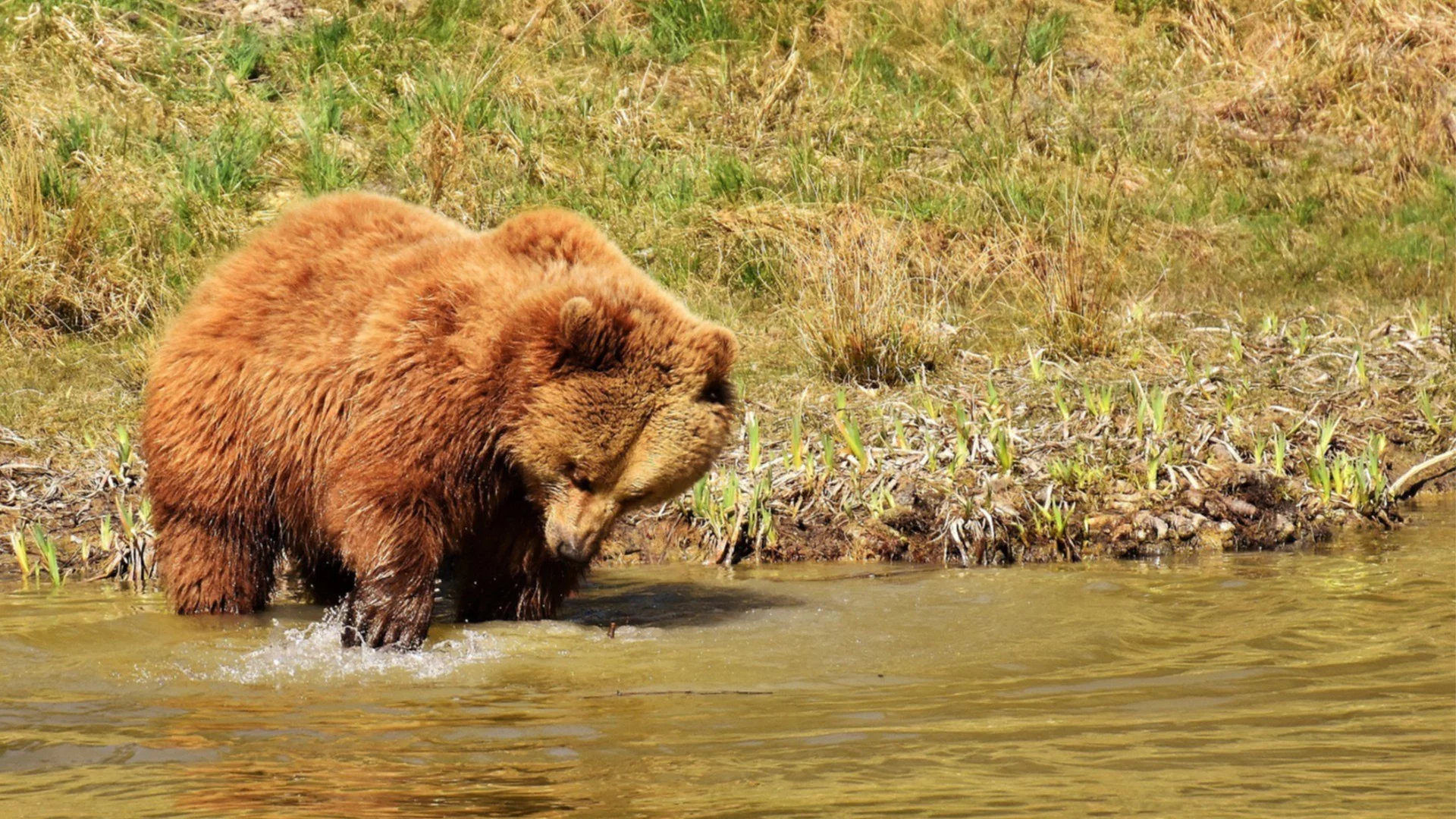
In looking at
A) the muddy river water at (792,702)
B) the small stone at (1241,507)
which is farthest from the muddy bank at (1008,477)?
the muddy river water at (792,702)

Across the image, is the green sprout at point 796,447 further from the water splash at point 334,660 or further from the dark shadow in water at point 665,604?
the water splash at point 334,660

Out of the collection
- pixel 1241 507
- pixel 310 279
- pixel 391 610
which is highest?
pixel 310 279

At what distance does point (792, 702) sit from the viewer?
4672 mm

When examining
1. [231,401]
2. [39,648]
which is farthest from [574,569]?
[39,648]

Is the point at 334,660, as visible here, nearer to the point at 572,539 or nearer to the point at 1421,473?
the point at 572,539

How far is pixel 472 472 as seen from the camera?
5312 mm

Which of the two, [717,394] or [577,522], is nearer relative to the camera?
[577,522]

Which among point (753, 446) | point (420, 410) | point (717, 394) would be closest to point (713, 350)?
point (717, 394)

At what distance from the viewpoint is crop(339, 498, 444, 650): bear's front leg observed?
17.3ft

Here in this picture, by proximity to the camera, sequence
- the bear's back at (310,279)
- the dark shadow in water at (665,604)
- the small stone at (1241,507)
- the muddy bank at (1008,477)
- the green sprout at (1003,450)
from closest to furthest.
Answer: the bear's back at (310,279), the dark shadow in water at (665,604), the muddy bank at (1008,477), the small stone at (1241,507), the green sprout at (1003,450)

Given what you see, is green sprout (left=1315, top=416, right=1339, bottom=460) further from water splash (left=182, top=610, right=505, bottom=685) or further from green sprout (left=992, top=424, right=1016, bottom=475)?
water splash (left=182, top=610, right=505, bottom=685)

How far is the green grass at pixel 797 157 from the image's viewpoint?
31.8ft

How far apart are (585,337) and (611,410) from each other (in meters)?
0.25

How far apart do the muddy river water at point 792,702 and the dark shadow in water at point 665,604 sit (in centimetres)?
2
